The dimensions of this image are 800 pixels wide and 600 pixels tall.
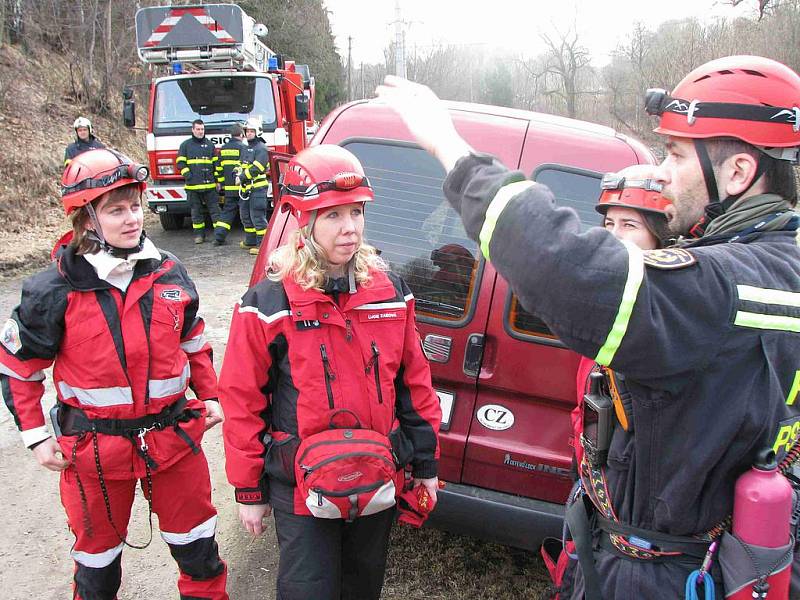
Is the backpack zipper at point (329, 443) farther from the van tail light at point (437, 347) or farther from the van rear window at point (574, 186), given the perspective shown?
the van rear window at point (574, 186)

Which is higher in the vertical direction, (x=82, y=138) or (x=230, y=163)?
(x=82, y=138)

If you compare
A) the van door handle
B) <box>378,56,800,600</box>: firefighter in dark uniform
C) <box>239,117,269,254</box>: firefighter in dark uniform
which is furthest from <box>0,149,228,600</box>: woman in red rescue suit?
<box>239,117,269,254</box>: firefighter in dark uniform

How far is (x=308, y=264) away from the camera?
2260 millimetres

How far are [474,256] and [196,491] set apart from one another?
1.58m

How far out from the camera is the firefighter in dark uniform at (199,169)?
10.1 metres

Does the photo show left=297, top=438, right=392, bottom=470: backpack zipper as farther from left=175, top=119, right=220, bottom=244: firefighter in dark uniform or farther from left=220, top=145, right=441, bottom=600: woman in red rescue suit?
left=175, top=119, right=220, bottom=244: firefighter in dark uniform

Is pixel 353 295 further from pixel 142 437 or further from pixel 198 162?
pixel 198 162

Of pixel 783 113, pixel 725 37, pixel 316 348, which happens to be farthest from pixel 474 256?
pixel 725 37

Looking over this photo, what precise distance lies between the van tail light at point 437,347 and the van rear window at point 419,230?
3.8 inches

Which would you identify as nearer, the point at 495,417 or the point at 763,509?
the point at 763,509

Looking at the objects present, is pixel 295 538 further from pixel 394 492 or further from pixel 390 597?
pixel 390 597

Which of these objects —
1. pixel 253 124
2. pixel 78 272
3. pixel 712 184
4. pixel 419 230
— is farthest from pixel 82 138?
pixel 712 184

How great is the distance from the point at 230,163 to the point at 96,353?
8224mm

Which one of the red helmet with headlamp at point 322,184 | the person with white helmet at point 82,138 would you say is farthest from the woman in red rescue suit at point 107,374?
the person with white helmet at point 82,138
